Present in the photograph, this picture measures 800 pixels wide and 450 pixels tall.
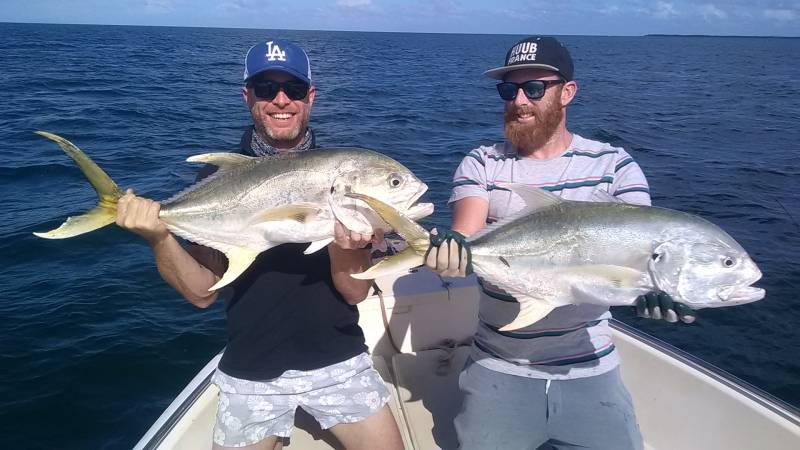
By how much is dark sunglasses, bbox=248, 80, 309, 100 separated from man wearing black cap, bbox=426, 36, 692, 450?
1071 mm

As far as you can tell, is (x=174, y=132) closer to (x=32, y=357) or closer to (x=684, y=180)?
(x=32, y=357)

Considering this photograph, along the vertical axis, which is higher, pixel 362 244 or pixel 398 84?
pixel 362 244

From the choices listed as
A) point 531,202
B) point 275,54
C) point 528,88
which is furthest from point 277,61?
point 531,202

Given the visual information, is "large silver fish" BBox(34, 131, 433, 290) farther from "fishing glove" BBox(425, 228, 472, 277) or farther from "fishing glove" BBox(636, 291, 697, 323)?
"fishing glove" BBox(636, 291, 697, 323)

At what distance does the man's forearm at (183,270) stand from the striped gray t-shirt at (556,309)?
4.95 feet

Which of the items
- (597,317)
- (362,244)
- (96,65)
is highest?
(362,244)

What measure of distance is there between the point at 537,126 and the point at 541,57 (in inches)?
15.5

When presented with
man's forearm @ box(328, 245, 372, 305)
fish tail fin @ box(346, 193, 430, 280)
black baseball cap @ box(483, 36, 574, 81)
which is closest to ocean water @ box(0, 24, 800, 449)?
man's forearm @ box(328, 245, 372, 305)

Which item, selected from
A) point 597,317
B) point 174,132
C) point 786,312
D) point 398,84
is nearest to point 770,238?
point 786,312

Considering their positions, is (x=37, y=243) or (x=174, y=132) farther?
(x=174, y=132)

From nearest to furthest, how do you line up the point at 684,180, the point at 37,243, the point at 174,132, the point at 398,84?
the point at 37,243
the point at 684,180
the point at 174,132
the point at 398,84

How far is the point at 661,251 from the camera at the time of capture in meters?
2.37

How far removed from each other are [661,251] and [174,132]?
50.1 ft

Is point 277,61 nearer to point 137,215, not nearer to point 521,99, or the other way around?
point 137,215
